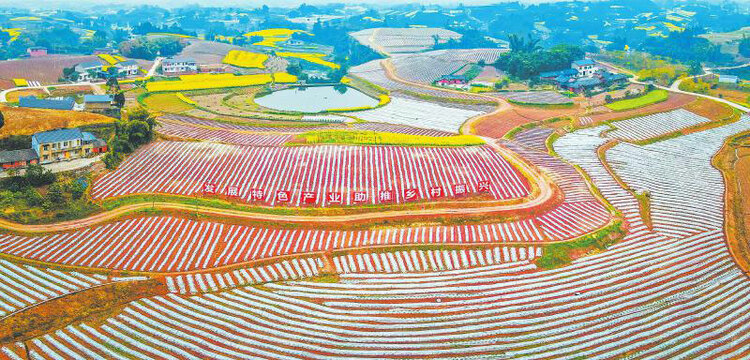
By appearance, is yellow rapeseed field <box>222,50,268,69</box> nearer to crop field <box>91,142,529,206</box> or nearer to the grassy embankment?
the grassy embankment

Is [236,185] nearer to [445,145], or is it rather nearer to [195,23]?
[445,145]

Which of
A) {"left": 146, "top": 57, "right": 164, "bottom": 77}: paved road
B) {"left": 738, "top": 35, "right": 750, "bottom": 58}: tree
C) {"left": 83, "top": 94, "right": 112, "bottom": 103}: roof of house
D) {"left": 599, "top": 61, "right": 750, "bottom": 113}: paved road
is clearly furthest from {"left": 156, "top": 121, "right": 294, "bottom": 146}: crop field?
{"left": 738, "top": 35, "right": 750, "bottom": 58}: tree

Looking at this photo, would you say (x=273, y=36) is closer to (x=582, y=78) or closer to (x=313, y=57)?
(x=313, y=57)

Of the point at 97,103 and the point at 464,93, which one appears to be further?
the point at 464,93

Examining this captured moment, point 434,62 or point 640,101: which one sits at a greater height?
point 434,62

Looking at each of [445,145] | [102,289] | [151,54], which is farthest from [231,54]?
[102,289]

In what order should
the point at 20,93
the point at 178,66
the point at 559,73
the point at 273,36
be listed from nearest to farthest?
the point at 20,93 → the point at 559,73 → the point at 178,66 → the point at 273,36

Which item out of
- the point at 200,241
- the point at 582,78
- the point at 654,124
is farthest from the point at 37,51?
the point at 654,124
